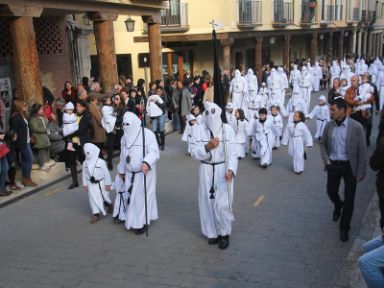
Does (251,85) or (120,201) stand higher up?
(251,85)

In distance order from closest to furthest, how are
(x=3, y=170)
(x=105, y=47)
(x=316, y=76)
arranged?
(x=3, y=170)
(x=105, y=47)
(x=316, y=76)

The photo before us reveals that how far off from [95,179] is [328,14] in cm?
3282

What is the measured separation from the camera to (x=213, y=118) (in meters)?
5.97

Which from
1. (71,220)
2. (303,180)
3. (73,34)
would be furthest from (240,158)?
(73,34)

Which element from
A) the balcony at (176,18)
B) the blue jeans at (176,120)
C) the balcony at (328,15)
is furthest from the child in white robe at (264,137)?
the balcony at (328,15)

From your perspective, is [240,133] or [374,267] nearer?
[374,267]

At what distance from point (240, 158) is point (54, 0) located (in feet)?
18.1

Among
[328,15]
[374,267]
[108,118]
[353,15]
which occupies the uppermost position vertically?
[353,15]

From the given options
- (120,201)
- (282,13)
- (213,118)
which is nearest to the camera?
(213,118)

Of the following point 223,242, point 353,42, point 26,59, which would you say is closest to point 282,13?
point 353,42

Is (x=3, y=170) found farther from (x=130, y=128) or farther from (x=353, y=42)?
(x=353, y=42)

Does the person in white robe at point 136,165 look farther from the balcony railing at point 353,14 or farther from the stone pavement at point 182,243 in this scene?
the balcony railing at point 353,14

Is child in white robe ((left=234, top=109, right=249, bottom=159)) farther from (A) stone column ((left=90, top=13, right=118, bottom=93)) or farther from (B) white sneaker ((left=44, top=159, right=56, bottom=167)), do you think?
(B) white sneaker ((left=44, top=159, right=56, bottom=167))

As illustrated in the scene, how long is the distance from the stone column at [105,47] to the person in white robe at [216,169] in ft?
22.5
